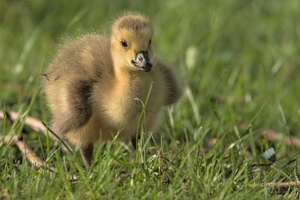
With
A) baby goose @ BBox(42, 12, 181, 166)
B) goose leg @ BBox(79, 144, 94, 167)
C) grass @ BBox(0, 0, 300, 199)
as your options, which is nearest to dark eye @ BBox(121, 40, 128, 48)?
baby goose @ BBox(42, 12, 181, 166)

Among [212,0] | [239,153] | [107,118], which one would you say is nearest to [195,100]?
[239,153]

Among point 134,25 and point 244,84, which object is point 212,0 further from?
point 134,25

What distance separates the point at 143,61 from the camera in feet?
9.41

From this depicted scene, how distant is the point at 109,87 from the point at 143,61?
0.19 m

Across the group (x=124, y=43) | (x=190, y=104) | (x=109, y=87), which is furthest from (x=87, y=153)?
(x=190, y=104)

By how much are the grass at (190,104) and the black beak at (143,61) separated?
0.94 ft

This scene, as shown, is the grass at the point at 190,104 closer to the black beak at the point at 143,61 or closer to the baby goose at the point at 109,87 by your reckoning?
the baby goose at the point at 109,87

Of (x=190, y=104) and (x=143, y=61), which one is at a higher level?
(x=143, y=61)

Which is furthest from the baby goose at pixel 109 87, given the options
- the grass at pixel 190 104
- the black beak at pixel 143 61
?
the grass at pixel 190 104

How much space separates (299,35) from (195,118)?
213 cm

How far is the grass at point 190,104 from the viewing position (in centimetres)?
265

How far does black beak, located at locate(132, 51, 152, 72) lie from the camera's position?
285 centimetres

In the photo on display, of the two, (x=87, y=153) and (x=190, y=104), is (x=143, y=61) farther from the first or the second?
(x=190, y=104)

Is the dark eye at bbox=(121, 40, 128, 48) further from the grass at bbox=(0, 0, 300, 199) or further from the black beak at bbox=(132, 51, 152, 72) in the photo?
the grass at bbox=(0, 0, 300, 199)
